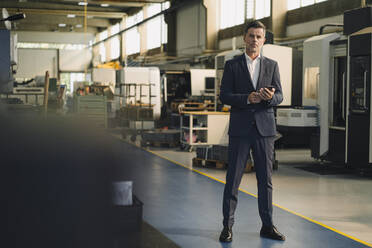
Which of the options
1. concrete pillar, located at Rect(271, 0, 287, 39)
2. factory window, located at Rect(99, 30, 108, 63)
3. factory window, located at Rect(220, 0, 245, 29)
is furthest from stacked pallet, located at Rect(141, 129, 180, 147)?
factory window, located at Rect(99, 30, 108, 63)

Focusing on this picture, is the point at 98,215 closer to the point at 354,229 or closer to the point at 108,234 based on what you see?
the point at 108,234

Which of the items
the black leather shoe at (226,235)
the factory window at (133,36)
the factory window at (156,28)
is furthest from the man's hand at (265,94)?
the factory window at (133,36)

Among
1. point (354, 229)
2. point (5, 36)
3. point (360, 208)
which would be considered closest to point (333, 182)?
point (360, 208)

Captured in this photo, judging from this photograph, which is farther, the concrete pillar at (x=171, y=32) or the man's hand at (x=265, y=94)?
the concrete pillar at (x=171, y=32)

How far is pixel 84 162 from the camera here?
30.1 inches

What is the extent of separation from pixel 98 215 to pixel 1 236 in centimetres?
15

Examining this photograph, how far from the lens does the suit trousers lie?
147 inches

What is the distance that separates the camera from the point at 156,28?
83.8 ft

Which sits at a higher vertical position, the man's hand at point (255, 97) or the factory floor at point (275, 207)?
the man's hand at point (255, 97)

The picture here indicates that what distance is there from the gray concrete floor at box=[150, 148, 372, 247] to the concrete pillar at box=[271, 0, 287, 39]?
22.2 feet

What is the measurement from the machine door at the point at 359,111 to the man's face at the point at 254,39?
13.3ft

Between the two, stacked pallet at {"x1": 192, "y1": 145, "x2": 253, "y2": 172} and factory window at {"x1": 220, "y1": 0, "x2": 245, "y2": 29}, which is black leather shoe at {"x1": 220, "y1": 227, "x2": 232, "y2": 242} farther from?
factory window at {"x1": 220, "y1": 0, "x2": 245, "y2": 29}

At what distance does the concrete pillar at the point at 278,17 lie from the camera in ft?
47.8

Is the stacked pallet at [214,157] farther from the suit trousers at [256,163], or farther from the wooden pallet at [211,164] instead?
the suit trousers at [256,163]
